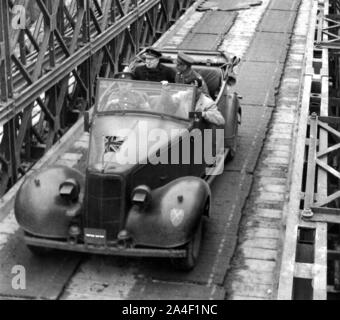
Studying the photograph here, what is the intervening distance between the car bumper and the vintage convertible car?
0.01 meters

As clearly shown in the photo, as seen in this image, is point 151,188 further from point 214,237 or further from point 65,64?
point 65,64

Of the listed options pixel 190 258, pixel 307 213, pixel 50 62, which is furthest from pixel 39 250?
pixel 50 62

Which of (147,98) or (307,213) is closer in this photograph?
(307,213)

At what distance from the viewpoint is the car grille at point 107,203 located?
8.04 meters

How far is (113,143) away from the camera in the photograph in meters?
8.59

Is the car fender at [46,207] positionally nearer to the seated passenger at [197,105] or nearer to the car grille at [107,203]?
the car grille at [107,203]

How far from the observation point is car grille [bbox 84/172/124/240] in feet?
26.4

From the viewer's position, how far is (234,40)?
18.1 m

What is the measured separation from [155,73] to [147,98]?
1476mm

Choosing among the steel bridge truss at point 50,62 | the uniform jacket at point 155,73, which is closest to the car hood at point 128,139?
the uniform jacket at point 155,73

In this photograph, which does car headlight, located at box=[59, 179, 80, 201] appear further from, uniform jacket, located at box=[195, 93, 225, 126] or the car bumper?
uniform jacket, located at box=[195, 93, 225, 126]

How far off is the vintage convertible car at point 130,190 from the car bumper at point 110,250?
0.03ft

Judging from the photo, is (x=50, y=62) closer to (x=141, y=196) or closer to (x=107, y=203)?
(x=107, y=203)

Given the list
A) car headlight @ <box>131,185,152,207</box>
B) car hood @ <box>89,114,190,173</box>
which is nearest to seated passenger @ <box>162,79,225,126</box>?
car hood @ <box>89,114,190,173</box>
